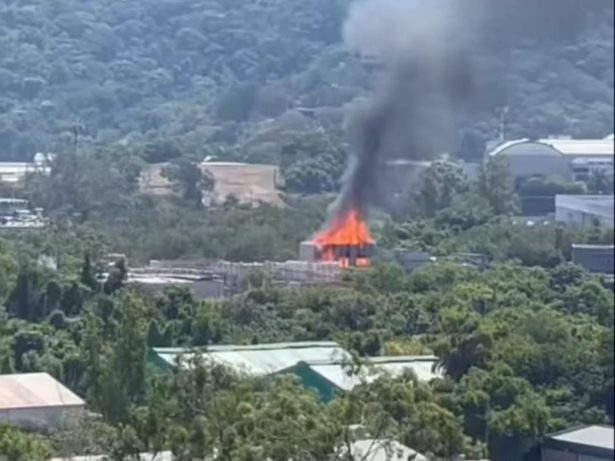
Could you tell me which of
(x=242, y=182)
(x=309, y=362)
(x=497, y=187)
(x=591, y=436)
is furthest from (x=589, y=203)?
(x=242, y=182)

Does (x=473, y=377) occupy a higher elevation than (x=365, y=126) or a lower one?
lower

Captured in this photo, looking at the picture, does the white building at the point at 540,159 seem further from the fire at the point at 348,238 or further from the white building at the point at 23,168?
the white building at the point at 23,168

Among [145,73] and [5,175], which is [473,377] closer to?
[5,175]

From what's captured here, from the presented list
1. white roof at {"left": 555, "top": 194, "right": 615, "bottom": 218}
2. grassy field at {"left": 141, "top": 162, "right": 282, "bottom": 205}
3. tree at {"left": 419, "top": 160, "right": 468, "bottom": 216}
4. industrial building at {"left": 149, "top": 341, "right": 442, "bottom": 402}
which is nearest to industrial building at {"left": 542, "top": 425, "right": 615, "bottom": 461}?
white roof at {"left": 555, "top": 194, "right": 615, "bottom": 218}

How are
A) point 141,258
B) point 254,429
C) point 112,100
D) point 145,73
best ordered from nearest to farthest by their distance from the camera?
1. point 254,429
2. point 141,258
3. point 112,100
4. point 145,73

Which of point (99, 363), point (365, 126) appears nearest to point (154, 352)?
point (99, 363)

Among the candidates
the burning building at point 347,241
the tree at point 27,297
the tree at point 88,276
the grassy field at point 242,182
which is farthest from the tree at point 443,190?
the grassy field at point 242,182
